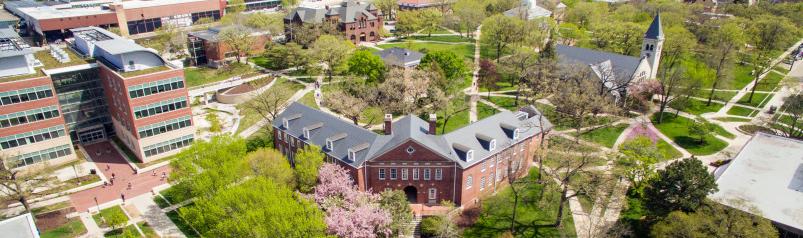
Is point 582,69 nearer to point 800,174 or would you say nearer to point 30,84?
point 800,174

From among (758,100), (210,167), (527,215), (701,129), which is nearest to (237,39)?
(210,167)

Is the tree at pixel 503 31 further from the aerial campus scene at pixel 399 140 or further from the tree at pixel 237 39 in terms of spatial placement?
the tree at pixel 237 39

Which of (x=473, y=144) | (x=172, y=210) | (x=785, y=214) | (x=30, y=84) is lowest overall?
(x=172, y=210)

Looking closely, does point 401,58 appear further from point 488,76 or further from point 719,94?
point 719,94

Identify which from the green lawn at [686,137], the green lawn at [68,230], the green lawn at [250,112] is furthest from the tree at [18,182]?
the green lawn at [686,137]

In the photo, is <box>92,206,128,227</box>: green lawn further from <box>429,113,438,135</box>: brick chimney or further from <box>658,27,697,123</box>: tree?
<box>658,27,697,123</box>: tree

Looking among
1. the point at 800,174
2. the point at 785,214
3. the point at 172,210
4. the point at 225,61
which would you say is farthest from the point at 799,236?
the point at 225,61
